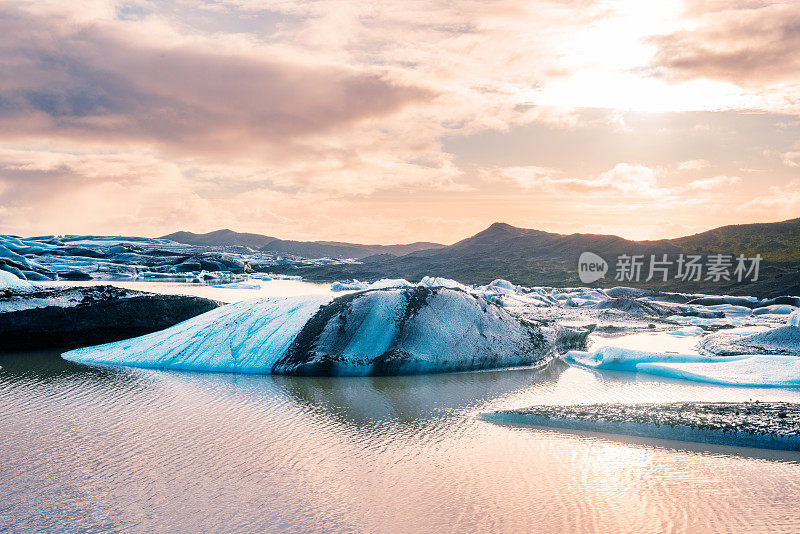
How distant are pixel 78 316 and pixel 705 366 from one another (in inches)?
420

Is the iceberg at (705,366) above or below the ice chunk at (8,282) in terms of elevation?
below

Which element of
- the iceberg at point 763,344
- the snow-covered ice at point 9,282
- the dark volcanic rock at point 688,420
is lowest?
the dark volcanic rock at point 688,420

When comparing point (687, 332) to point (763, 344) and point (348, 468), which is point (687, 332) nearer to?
point (763, 344)

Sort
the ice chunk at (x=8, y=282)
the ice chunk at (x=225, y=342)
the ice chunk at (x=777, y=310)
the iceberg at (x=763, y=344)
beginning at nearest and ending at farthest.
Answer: the ice chunk at (x=225, y=342), the iceberg at (x=763, y=344), the ice chunk at (x=8, y=282), the ice chunk at (x=777, y=310)

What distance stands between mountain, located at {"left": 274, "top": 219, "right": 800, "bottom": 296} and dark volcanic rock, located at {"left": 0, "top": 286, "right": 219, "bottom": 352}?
26884 millimetres

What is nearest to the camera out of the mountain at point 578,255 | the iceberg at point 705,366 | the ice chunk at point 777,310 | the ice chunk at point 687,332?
the iceberg at point 705,366

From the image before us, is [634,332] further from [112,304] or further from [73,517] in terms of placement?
[73,517]

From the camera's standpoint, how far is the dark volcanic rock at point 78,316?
984 centimetres

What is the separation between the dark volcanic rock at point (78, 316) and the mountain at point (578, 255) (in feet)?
88.2

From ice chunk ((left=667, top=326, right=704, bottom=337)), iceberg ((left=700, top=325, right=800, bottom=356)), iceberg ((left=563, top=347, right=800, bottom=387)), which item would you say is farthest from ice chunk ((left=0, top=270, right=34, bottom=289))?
ice chunk ((left=667, top=326, right=704, bottom=337))

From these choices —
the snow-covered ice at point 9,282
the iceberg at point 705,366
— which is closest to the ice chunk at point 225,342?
the snow-covered ice at point 9,282

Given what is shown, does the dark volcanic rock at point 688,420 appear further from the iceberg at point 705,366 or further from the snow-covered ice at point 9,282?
the snow-covered ice at point 9,282

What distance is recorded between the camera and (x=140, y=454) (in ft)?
15.3

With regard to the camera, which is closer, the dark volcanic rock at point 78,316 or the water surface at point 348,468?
the water surface at point 348,468
